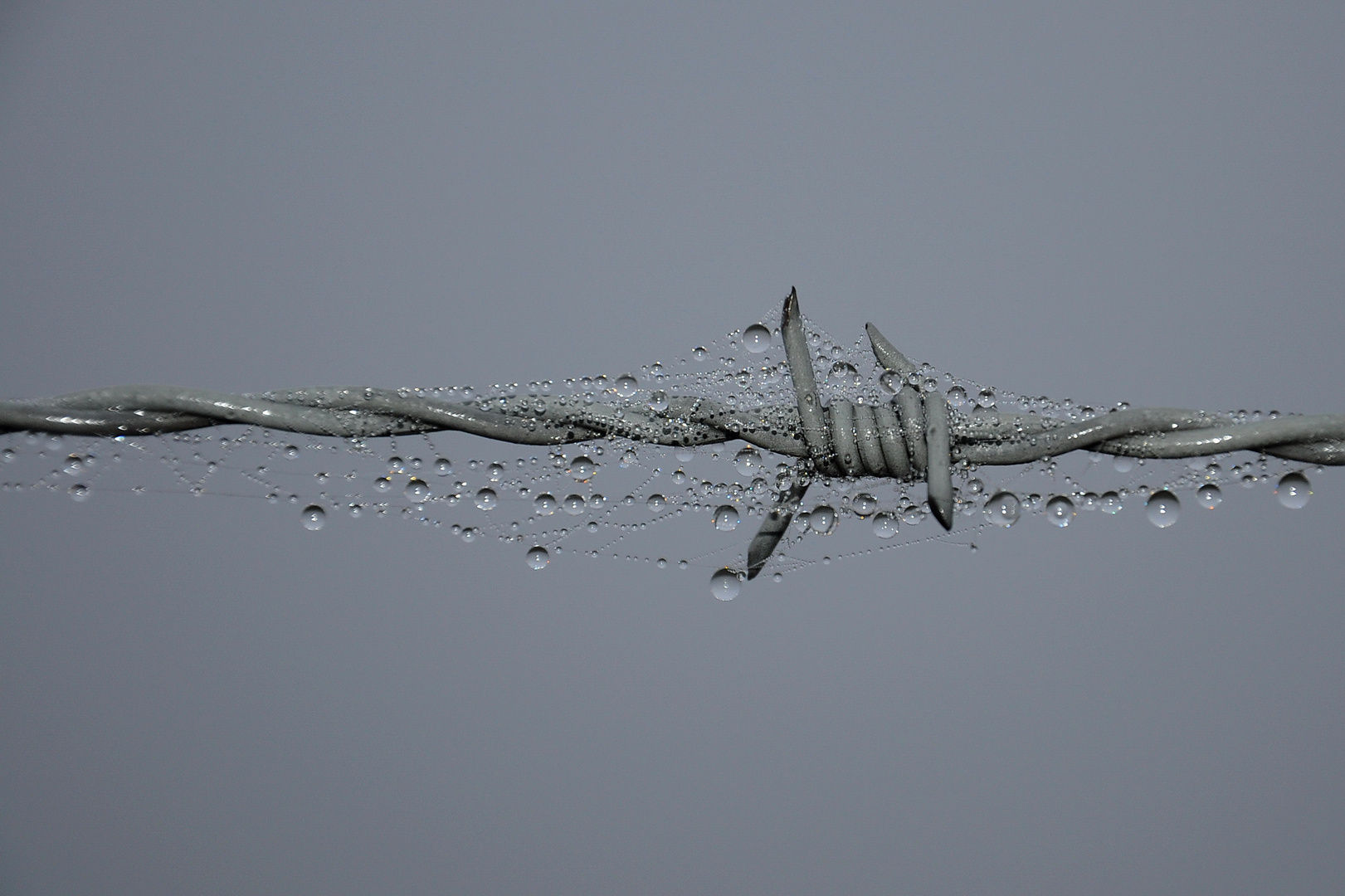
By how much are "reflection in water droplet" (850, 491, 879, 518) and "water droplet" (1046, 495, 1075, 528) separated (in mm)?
223

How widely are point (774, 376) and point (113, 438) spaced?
917mm

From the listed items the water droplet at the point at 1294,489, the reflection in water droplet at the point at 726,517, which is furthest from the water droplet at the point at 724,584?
the water droplet at the point at 1294,489

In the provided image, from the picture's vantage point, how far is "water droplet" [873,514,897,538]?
1.18m

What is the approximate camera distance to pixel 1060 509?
1176 mm

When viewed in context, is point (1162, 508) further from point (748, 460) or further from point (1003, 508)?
point (748, 460)

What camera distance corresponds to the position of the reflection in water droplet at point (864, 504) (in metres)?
1.19

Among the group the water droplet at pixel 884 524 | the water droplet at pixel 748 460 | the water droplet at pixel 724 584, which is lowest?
the water droplet at pixel 724 584

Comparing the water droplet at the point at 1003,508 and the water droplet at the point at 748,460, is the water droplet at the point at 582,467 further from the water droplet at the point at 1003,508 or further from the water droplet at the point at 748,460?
the water droplet at the point at 1003,508

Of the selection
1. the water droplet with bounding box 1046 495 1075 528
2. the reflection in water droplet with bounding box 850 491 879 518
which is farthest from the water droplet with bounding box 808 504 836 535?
the water droplet with bounding box 1046 495 1075 528

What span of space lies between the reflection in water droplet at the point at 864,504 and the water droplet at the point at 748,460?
138 mm

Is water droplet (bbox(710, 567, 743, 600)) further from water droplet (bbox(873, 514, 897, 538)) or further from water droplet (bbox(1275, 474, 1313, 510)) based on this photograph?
water droplet (bbox(1275, 474, 1313, 510))

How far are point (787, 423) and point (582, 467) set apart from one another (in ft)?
1.01

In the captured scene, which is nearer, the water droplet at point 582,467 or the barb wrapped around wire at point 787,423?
the barb wrapped around wire at point 787,423

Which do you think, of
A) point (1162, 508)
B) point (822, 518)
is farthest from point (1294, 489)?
point (822, 518)
